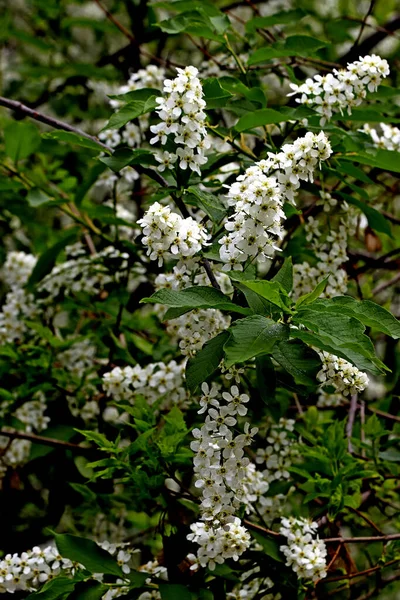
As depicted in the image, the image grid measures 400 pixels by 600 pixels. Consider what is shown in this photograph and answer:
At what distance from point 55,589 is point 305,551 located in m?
0.47

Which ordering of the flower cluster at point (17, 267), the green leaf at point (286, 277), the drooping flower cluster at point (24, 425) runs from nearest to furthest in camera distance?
the green leaf at point (286, 277) < the drooping flower cluster at point (24, 425) < the flower cluster at point (17, 267)

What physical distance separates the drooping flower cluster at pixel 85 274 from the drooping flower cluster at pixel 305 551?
2.79 ft

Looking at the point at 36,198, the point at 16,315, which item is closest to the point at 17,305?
the point at 16,315

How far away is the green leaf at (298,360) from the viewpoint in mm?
1155

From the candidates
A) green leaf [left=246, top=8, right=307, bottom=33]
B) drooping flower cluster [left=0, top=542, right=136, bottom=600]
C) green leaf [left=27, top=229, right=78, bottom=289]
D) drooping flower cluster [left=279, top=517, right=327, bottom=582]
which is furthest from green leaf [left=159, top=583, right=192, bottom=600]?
green leaf [left=246, top=8, right=307, bottom=33]

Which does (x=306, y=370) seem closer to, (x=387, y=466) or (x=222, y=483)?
(x=222, y=483)

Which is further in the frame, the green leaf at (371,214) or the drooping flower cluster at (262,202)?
the green leaf at (371,214)

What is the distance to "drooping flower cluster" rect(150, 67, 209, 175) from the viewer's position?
131cm

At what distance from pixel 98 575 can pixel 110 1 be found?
307 cm

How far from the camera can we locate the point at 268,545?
1.50 meters

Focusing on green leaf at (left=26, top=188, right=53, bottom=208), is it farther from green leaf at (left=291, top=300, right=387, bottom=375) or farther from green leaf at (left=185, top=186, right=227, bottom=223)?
green leaf at (left=291, top=300, right=387, bottom=375)

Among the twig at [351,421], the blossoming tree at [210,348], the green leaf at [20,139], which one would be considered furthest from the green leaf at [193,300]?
the green leaf at [20,139]

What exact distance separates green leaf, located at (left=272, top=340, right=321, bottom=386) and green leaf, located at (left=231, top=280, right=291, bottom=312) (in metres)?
0.06

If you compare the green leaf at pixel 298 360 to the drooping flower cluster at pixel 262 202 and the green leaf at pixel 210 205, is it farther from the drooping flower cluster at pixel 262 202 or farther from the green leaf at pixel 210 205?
the green leaf at pixel 210 205
